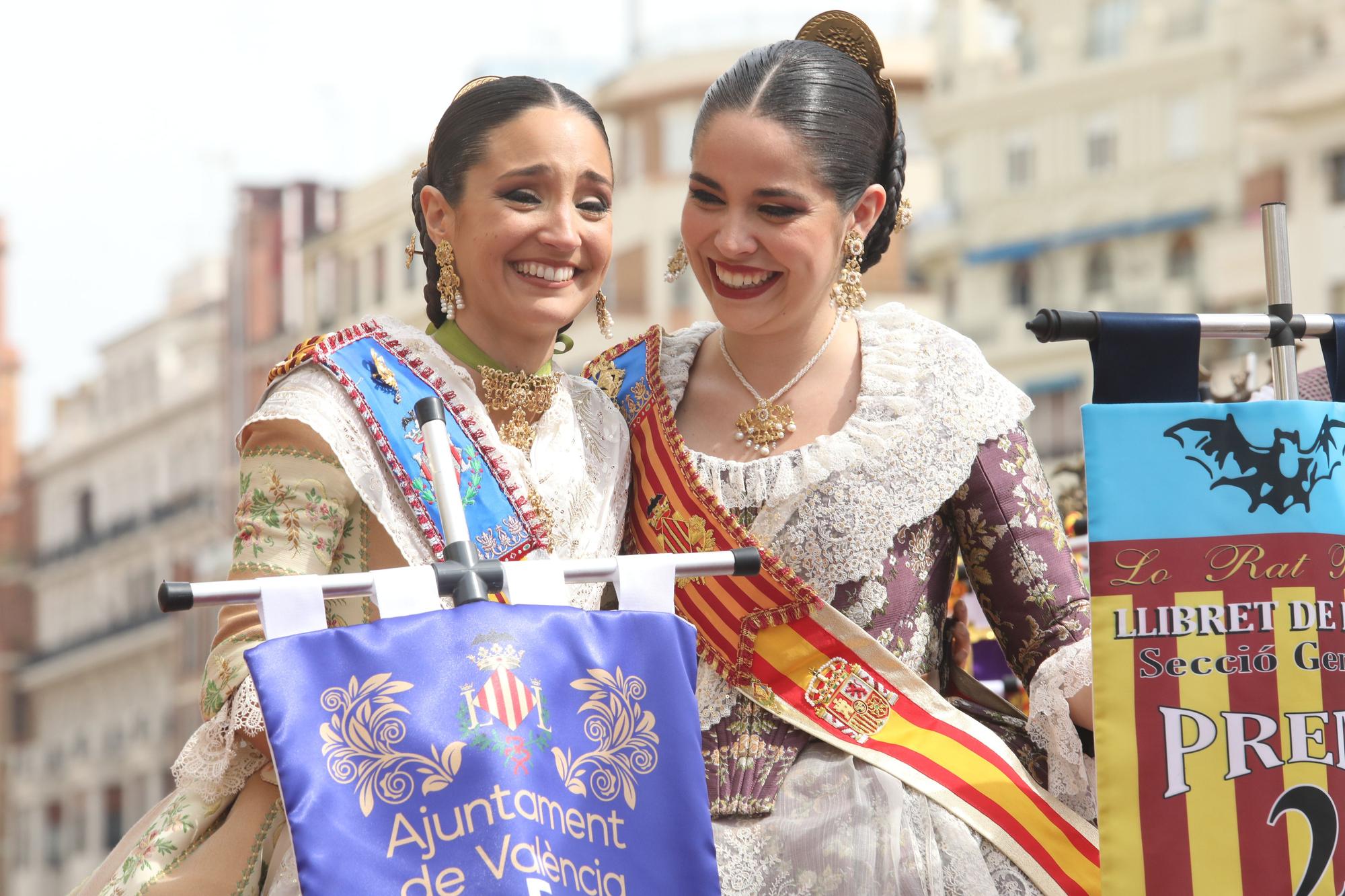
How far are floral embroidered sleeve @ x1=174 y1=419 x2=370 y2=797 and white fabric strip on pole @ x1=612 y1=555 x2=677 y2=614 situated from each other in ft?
2.60

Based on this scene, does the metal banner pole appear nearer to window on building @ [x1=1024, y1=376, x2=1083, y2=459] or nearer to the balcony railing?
window on building @ [x1=1024, y1=376, x2=1083, y2=459]

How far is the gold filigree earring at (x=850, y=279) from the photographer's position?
4.97 meters

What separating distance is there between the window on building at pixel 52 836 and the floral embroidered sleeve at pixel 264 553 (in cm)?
5214

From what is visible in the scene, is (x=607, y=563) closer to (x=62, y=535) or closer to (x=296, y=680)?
(x=296, y=680)

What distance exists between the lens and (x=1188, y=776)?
168 inches

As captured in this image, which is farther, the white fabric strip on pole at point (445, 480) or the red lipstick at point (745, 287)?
the red lipstick at point (745, 287)

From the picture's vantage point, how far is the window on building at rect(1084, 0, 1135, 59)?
34.4 meters

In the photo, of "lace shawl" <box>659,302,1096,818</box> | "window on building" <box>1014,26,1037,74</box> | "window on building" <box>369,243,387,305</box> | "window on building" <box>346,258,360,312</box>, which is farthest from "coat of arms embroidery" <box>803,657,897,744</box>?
"window on building" <box>346,258,360,312</box>

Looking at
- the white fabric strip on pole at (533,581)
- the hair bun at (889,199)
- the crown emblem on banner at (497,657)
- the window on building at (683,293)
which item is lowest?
the crown emblem on banner at (497,657)

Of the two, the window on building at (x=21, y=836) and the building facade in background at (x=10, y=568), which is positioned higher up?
the building facade in background at (x=10, y=568)

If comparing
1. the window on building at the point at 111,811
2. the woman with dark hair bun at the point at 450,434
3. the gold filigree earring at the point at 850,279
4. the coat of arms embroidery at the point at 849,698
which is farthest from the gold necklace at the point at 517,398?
the window on building at the point at 111,811

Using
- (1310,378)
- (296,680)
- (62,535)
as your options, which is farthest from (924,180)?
(296,680)

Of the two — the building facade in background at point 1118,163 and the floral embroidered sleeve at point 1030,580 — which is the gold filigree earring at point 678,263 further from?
the building facade in background at point 1118,163

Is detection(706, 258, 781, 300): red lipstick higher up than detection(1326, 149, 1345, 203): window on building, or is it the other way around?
detection(1326, 149, 1345, 203): window on building
